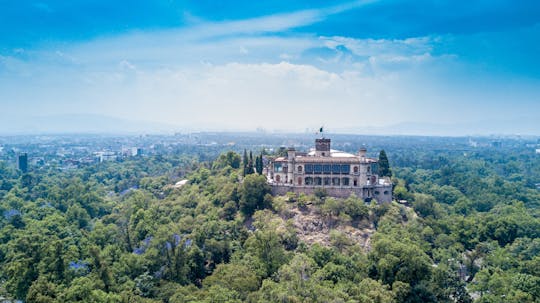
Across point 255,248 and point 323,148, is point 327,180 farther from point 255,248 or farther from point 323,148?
point 255,248

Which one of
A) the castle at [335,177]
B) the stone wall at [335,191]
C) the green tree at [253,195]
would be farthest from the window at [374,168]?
the green tree at [253,195]

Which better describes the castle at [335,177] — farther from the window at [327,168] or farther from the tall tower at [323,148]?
the tall tower at [323,148]

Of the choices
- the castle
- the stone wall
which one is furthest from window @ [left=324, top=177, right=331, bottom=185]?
the stone wall

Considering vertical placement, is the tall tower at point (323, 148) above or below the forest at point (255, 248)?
above

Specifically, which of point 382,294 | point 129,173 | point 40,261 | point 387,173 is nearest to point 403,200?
point 387,173

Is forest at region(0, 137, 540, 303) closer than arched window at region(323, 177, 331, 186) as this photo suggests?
Yes

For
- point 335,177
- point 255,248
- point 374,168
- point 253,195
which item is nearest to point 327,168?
point 335,177

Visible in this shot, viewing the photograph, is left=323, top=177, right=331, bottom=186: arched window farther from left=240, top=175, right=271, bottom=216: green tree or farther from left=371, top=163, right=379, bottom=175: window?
left=240, top=175, right=271, bottom=216: green tree
